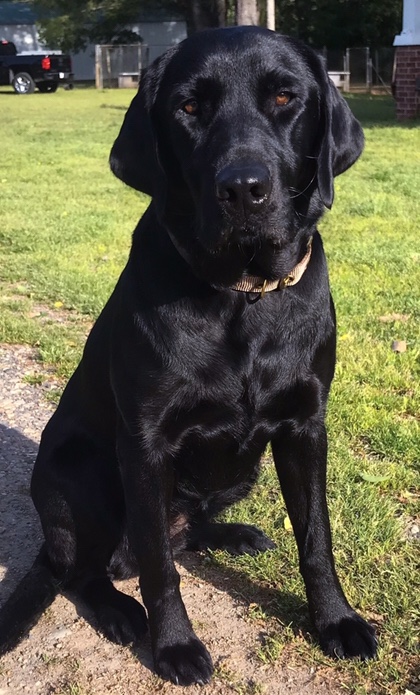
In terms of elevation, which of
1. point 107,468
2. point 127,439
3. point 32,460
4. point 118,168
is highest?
point 118,168

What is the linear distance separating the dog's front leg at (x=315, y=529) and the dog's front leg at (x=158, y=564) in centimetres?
37

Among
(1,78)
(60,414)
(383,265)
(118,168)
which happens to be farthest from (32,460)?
(1,78)

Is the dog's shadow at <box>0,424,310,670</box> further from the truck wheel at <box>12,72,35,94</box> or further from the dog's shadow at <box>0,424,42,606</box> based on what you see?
the truck wheel at <box>12,72,35,94</box>

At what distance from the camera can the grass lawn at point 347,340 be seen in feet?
8.98

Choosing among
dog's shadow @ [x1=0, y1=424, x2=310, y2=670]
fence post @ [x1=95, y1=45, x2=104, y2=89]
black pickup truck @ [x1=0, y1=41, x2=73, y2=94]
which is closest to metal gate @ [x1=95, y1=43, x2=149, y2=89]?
fence post @ [x1=95, y1=45, x2=104, y2=89]

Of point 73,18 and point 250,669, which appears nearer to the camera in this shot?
point 250,669

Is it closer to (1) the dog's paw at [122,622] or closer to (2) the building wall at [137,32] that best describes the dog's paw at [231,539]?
(1) the dog's paw at [122,622]

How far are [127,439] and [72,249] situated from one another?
517 cm

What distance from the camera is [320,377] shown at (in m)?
2.54

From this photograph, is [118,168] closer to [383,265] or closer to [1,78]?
[383,265]

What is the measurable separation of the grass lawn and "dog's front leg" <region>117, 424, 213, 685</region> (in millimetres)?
237

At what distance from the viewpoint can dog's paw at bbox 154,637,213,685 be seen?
96.3 inches

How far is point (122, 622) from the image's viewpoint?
2.67 metres

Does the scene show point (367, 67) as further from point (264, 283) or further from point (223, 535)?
point (264, 283)
